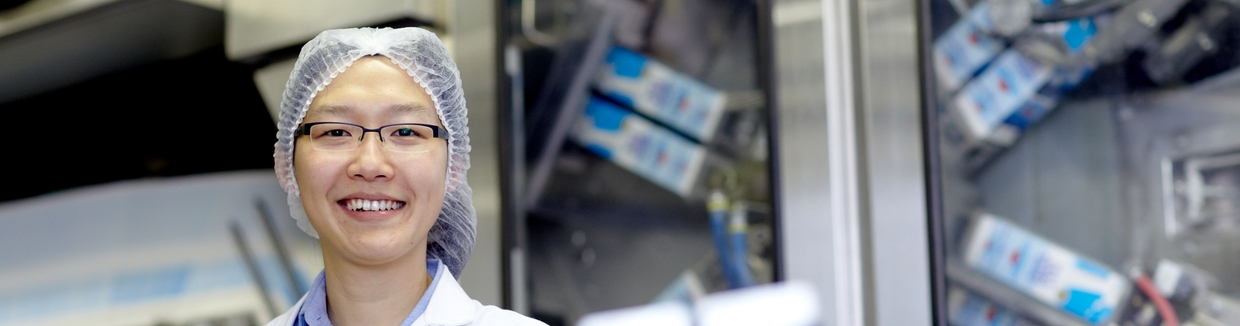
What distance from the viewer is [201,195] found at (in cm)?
210

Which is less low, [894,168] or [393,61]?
[393,61]

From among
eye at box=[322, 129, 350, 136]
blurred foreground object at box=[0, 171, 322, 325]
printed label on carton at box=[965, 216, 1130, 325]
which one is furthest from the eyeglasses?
printed label on carton at box=[965, 216, 1130, 325]

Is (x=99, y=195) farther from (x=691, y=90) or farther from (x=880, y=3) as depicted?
(x=880, y=3)

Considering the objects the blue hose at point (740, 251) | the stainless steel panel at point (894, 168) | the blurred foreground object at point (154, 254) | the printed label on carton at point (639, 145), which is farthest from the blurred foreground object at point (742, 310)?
the blurred foreground object at point (154, 254)

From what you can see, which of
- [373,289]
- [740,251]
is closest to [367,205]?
[373,289]

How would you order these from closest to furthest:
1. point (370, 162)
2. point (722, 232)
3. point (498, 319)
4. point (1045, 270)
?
point (370, 162)
point (498, 319)
point (1045, 270)
point (722, 232)

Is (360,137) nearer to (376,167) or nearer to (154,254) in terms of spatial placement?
(376,167)

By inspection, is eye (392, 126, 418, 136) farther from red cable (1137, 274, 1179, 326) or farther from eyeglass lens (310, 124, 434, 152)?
red cable (1137, 274, 1179, 326)

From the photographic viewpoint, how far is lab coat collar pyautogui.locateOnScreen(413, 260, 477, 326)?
927 millimetres

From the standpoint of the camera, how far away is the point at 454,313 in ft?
→ 3.08

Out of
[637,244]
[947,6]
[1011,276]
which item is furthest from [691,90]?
[1011,276]

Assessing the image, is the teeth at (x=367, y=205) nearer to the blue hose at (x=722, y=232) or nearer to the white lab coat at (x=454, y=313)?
the white lab coat at (x=454, y=313)

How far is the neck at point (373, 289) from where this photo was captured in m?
0.91

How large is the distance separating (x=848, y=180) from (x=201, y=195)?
56.3 inches
